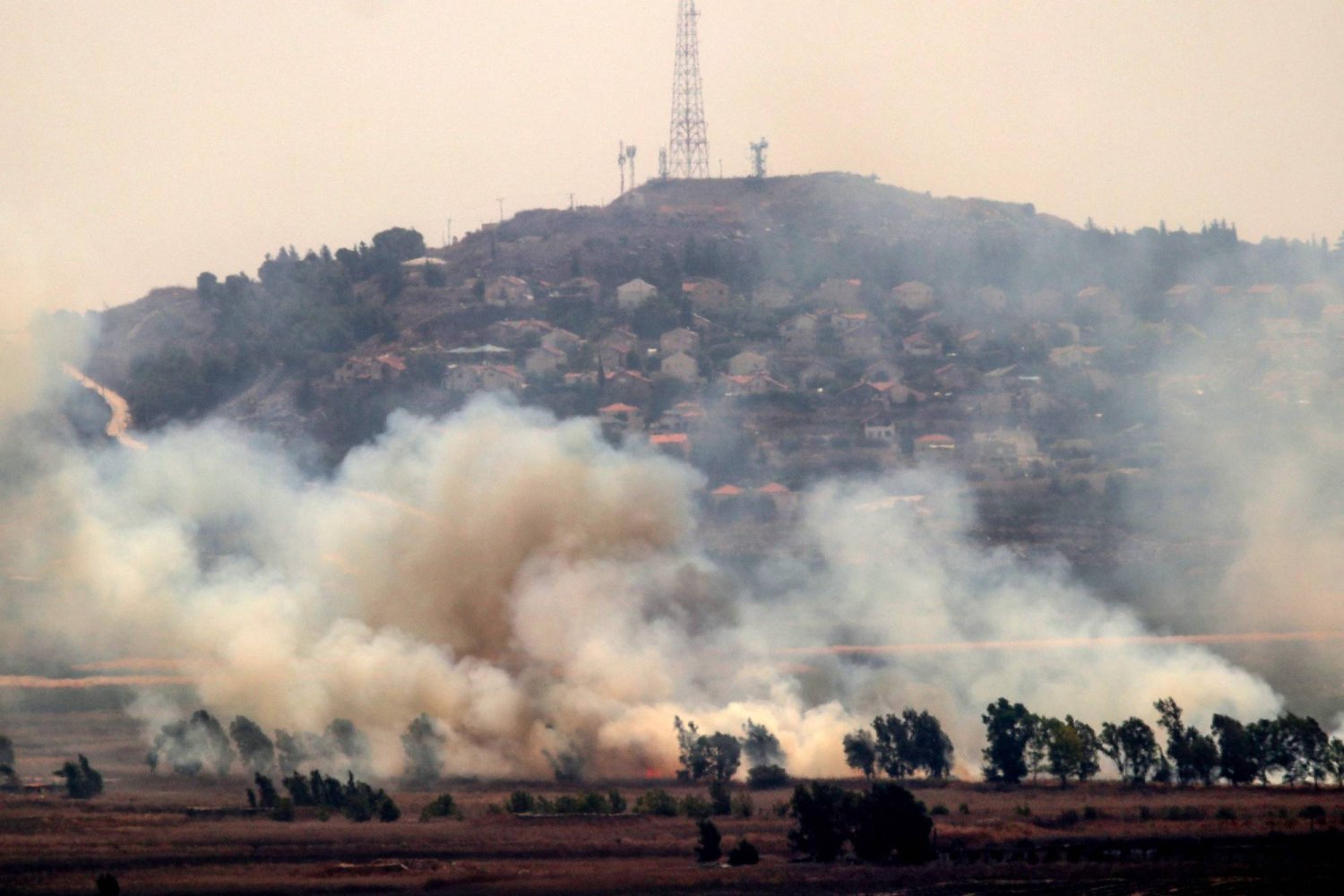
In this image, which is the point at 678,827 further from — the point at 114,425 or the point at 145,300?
the point at 145,300

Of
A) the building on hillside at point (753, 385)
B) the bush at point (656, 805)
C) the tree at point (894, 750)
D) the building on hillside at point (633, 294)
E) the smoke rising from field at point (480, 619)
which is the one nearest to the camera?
the bush at point (656, 805)

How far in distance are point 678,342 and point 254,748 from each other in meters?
92.2

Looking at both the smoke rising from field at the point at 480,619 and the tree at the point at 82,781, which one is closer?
the tree at the point at 82,781

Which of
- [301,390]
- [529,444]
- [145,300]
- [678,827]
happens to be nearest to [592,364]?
[301,390]

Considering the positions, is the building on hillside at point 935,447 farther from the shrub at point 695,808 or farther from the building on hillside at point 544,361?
the shrub at point 695,808

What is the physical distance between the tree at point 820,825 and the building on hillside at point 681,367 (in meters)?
94.0

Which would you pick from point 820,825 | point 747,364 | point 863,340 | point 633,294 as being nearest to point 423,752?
point 820,825

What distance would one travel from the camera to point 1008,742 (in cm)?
8312

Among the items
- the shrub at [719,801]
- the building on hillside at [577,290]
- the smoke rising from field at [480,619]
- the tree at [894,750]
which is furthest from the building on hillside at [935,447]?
the shrub at [719,801]

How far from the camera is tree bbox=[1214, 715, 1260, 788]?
267ft

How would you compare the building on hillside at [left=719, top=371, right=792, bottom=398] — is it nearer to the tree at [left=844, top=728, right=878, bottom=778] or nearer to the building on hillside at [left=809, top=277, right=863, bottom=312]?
→ the building on hillside at [left=809, top=277, right=863, bottom=312]

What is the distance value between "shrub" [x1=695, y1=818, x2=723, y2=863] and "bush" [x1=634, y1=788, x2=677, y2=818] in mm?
5846

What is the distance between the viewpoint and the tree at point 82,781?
79875 millimetres

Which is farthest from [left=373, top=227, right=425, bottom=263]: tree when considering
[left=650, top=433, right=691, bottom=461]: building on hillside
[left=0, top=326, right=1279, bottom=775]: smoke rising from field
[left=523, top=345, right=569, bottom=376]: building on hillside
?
[left=0, top=326, right=1279, bottom=775]: smoke rising from field
